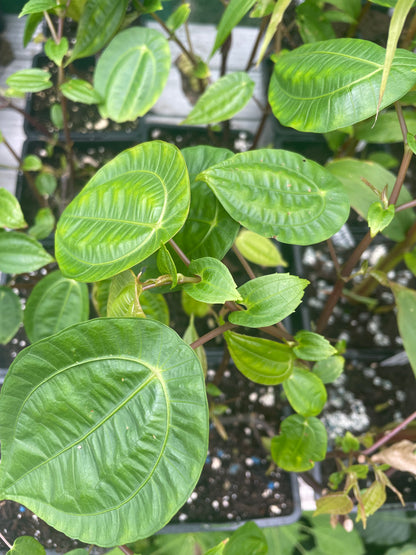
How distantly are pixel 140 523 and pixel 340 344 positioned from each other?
1.60 ft

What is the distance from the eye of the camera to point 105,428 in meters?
0.46

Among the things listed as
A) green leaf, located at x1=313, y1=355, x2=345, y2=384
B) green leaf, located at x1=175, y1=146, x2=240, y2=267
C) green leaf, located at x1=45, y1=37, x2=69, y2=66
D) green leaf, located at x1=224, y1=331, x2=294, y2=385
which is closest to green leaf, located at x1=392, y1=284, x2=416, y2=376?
green leaf, located at x1=313, y1=355, x2=345, y2=384

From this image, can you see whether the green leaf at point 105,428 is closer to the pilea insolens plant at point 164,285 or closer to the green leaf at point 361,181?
the pilea insolens plant at point 164,285

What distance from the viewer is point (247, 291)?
53 cm

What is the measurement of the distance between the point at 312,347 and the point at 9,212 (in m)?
0.54

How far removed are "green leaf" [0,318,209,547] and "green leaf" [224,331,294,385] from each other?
0.41ft

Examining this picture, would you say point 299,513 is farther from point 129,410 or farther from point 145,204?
point 145,204

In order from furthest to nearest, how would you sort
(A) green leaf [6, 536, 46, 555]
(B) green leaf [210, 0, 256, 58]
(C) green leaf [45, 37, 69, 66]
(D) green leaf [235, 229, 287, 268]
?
(D) green leaf [235, 229, 287, 268], (C) green leaf [45, 37, 69, 66], (B) green leaf [210, 0, 256, 58], (A) green leaf [6, 536, 46, 555]

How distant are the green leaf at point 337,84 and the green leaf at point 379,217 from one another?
0.12 metres

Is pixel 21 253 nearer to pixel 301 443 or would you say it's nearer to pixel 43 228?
pixel 43 228

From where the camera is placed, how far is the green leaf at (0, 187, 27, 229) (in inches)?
29.8

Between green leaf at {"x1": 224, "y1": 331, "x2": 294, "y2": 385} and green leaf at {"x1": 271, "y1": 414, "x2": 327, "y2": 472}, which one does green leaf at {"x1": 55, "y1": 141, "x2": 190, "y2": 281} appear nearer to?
green leaf at {"x1": 224, "y1": 331, "x2": 294, "y2": 385}

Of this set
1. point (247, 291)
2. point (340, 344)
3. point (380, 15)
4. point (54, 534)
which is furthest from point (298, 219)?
point (380, 15)

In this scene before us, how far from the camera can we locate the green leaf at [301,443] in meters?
0.68
